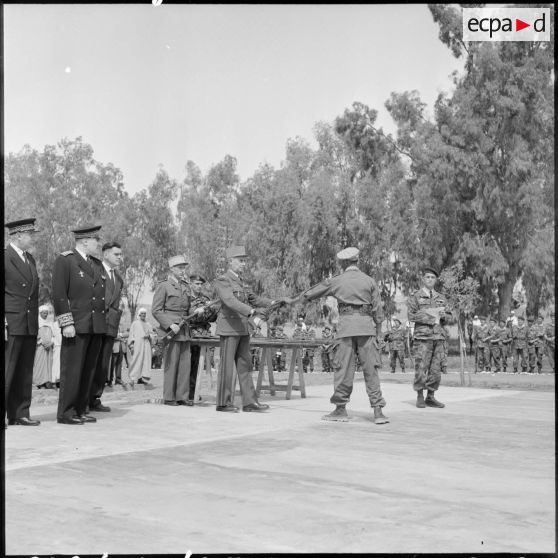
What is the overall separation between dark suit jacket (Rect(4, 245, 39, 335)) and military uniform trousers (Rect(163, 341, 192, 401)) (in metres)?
2.56

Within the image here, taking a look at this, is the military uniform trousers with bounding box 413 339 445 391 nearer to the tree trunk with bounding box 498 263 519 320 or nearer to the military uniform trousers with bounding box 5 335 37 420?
the military uniform trousers with bounding box 5 335 37 420

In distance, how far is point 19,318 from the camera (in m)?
8.38

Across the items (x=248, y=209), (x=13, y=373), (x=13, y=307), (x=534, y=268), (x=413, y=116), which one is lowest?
(x=13, y=373)

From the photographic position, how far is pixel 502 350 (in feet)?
89.5

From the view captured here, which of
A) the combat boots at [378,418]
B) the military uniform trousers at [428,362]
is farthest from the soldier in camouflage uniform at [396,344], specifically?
the combat boots at [378,418]

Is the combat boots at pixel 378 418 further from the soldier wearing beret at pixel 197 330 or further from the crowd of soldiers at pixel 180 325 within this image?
the soldier wearing beret at pixel 197 330

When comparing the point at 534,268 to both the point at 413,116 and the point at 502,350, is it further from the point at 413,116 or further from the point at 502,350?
the point at 413,116

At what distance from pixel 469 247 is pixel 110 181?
84.1 feet

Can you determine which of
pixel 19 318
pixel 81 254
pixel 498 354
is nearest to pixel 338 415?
pixel 81 254

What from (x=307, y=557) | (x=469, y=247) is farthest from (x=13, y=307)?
(x=469, y=247)

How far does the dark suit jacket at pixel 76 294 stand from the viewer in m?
8.60

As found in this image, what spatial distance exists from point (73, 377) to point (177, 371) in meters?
2.37

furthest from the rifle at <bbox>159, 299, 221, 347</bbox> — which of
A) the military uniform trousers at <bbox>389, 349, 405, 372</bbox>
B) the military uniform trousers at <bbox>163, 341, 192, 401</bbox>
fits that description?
the military uniform trousers at <bbox>389, 349, 405, 372</bbox>

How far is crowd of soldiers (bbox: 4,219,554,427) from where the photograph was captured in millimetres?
8523
